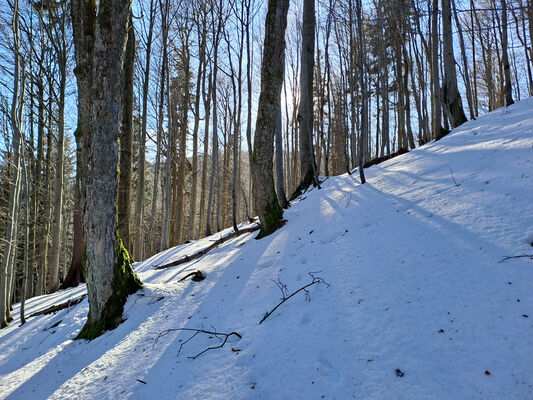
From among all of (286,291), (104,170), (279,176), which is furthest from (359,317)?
(279,176)

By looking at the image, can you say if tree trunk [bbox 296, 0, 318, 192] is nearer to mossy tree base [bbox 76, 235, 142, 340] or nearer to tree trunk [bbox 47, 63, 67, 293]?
mossy tree base [bbox 76, 235, 142, 340]

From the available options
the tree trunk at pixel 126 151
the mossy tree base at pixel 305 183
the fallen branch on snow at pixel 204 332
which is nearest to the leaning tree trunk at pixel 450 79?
the mossy tree base at pixel 305 183

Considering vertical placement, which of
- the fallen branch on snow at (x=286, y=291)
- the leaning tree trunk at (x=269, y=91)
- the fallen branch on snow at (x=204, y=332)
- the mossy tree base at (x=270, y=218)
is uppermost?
the leaning tree trunk at (x=269, y=91)

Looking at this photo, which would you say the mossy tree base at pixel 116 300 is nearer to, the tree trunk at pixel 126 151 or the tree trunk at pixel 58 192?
the tree trunk at pixel 126 151

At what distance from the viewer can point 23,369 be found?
3.13 m

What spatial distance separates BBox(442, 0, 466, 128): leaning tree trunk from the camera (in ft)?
22.1

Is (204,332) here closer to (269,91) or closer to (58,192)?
(269,91)

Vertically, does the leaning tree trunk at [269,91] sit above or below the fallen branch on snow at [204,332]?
above

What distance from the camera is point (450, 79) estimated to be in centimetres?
714

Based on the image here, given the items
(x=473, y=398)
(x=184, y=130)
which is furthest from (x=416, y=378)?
(x=184, y=130)

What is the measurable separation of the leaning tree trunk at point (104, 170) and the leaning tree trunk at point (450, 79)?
7.62 meters

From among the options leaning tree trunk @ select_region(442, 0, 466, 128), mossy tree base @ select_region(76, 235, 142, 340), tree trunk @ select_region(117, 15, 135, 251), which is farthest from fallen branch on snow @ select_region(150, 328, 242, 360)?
leaning tree trunk @ select_region(442, 0, 466, 128)

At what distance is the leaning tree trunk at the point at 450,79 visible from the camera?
6738mm

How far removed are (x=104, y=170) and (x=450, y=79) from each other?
8.80 metres
